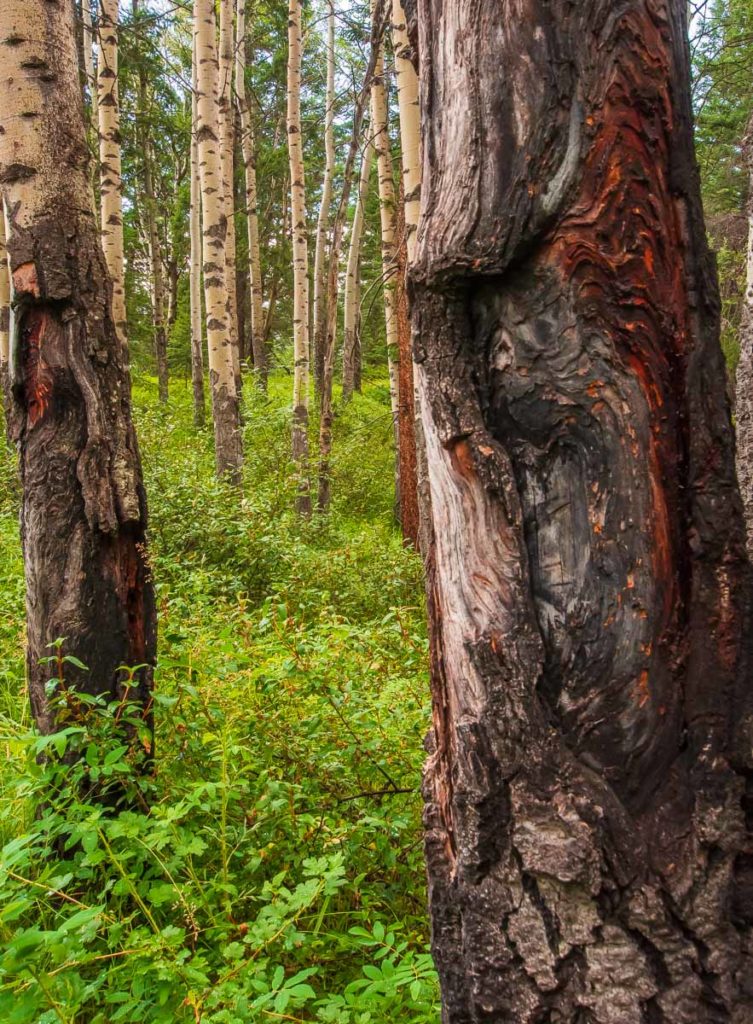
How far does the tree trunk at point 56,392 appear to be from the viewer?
263cm

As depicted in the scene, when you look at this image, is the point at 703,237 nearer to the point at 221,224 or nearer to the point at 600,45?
the point at 600,45

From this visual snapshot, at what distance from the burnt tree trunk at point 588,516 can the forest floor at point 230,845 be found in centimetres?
63

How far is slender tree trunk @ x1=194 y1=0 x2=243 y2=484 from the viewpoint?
884 centimetres

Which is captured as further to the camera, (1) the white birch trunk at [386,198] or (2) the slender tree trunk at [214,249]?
(1) the white birch trunk at [386,198]

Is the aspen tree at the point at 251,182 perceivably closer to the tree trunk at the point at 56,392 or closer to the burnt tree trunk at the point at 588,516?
the tree trunk at the point at 56,392

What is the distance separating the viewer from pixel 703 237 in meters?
1.33

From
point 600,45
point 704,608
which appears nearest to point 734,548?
point 704,608

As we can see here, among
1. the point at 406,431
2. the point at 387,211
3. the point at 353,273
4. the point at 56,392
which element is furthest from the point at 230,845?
the point at 353,273

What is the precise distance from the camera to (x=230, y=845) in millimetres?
2371

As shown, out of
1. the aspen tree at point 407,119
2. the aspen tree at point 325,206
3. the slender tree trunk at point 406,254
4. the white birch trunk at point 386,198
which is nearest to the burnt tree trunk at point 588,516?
the slender tree trunk at point 406,254

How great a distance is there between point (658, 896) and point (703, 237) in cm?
120

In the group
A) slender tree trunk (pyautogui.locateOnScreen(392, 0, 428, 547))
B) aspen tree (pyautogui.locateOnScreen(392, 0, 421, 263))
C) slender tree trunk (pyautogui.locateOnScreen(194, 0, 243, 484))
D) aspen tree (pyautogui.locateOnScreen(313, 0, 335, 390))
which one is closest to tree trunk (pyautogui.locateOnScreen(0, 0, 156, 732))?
slender tree trunk (pyautogui.locateOnScreen(392, 0, 428, 547))

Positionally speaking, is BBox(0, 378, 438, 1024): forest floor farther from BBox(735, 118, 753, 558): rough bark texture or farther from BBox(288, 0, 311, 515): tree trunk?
BBox(288, 0, 311, 515): tree trunk

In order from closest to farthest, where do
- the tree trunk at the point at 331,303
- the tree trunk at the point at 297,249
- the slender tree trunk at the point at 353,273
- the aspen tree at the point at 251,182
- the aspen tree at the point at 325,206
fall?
1. the tree trunk at the point at 331,303
2. the tree trunk at the point at 297,249
3. the aspen tree at the point at 251,182
4. the aspen tree at the point at 325,206
5. the slender tree trunk at the point at 353,273
